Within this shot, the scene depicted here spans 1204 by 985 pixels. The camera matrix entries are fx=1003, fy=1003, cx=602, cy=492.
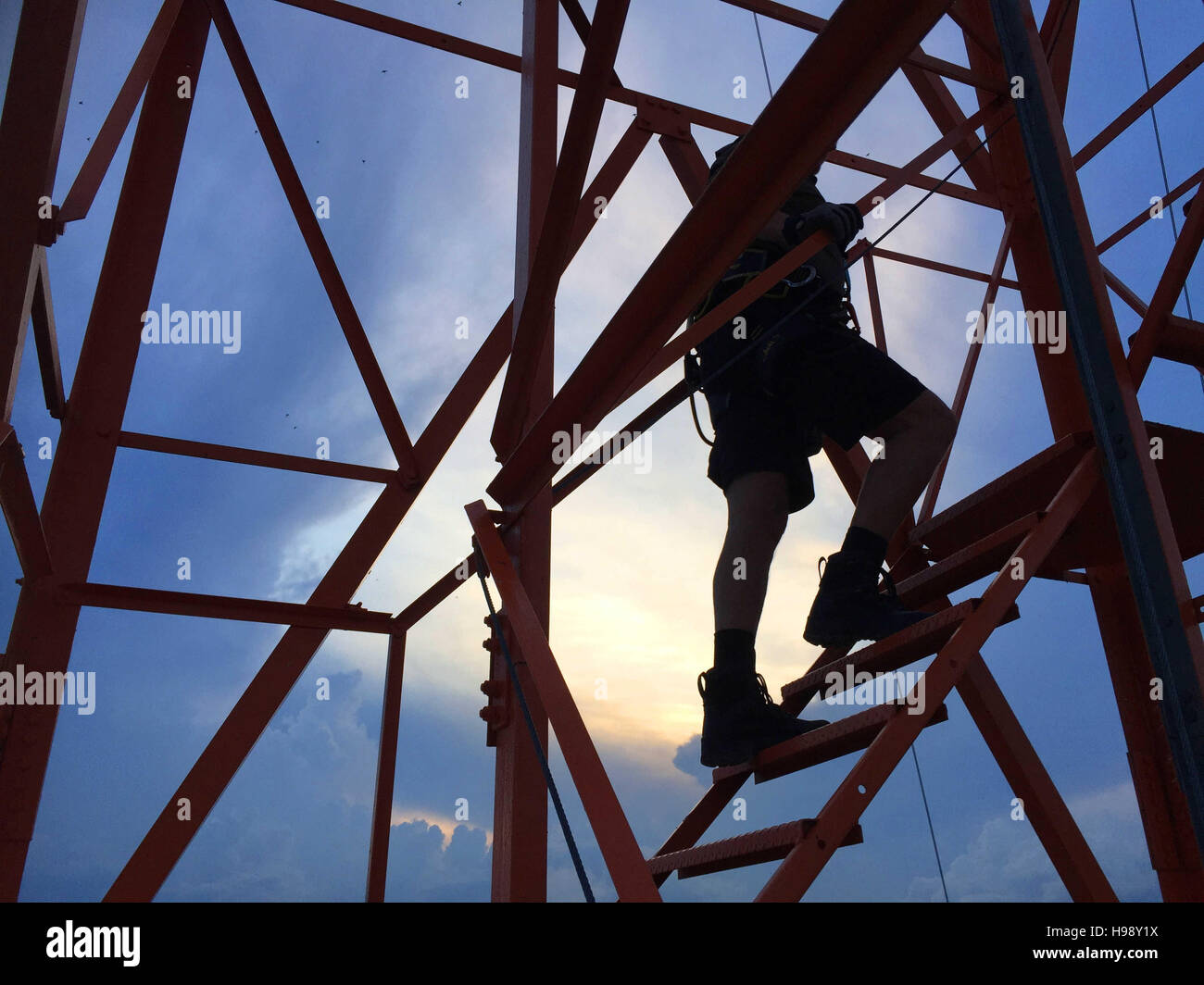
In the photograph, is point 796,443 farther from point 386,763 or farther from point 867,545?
point 386,763

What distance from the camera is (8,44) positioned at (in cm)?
272

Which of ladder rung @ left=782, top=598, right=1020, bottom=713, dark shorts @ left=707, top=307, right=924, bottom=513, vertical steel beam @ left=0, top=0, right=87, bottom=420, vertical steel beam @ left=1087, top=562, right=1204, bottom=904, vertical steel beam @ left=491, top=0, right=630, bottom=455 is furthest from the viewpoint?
vertical steel beam @ left=1087, top=562, right=1204, bottom=904

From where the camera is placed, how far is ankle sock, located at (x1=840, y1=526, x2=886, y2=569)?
3.66 m

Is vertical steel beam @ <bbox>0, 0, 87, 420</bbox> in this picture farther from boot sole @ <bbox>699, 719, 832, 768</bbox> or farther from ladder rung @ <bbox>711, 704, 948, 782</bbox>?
ladder rung @ <bbox>711, 704, 948, 782</bbox>

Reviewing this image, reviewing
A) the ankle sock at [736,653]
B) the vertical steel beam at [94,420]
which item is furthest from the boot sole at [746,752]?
the vertical steel beam at [94,420]

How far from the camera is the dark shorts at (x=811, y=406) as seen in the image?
3768 millimetres

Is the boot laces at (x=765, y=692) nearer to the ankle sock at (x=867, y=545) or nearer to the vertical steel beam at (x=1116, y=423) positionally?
the ankle sock at (x=867, y=545)

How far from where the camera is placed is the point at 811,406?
150 inches

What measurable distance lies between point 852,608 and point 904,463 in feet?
1.96

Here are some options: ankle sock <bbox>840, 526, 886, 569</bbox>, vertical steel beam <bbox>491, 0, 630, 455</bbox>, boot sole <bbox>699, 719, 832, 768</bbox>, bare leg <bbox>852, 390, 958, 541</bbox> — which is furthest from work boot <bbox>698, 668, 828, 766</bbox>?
vertical steel beam <bbox>491, 0, 630, 455</bbox>

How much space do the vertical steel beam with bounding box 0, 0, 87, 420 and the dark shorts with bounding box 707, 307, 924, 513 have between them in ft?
7.94

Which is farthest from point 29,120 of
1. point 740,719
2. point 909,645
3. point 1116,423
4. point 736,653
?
point 1116,423

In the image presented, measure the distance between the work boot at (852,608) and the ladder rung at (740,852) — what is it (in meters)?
0.80
